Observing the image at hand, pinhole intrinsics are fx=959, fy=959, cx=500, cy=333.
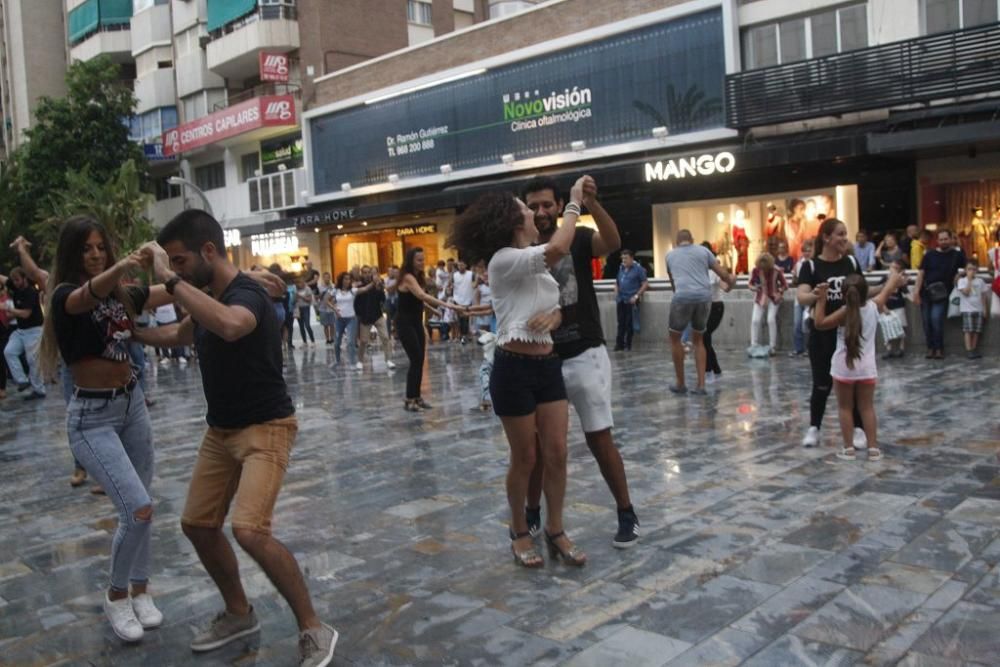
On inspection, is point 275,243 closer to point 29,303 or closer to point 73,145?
point 73,145

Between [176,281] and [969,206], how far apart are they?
1952 centimetres

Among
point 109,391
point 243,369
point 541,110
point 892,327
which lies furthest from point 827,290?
point 541,110

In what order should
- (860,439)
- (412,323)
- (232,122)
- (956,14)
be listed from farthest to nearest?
(232,122) → (956,14) → (412,323) → (860,439)

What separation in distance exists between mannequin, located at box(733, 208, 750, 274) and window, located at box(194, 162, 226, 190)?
2380cm

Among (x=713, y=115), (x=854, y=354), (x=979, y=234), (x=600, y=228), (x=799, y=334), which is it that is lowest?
(x=799, y=334)

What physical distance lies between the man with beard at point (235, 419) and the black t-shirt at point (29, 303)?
10.7m

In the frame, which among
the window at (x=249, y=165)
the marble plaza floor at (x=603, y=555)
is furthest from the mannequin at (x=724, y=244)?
the window at (x=249, y=165)

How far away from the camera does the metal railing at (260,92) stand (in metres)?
34.8

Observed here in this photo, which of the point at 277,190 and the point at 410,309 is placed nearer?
the point at 410,309

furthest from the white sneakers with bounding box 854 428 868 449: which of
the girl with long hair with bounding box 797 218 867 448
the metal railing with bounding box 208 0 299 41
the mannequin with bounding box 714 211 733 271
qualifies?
the metal railing with bounding box 208 0 299 41

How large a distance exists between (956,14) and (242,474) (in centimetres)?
1905

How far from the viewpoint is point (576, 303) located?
5090mm

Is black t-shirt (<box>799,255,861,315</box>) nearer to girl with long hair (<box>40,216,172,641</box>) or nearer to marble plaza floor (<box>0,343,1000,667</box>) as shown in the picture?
marble plaza floor (<box>0,343,1000,667</box>)

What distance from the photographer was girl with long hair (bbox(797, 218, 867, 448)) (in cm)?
706
